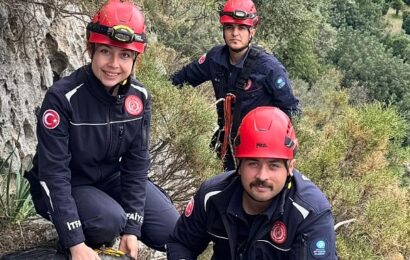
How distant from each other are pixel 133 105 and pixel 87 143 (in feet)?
1.19

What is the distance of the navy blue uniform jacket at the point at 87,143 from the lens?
326cm

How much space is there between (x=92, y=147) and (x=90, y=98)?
11.4 inches

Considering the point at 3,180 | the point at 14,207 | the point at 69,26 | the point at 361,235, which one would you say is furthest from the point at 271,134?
the point at 361,235

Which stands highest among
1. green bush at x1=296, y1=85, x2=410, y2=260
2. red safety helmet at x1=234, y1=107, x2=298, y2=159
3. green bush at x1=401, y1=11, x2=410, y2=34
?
green bush at x1=401, y1=11, x2=410, y2=34

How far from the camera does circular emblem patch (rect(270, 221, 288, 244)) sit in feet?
10.3

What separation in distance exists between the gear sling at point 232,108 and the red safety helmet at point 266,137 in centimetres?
233

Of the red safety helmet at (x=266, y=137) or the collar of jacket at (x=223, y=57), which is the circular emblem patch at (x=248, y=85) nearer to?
the collar of jacket at (x=223, y=57)

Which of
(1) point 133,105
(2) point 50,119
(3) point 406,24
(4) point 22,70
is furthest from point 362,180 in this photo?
(3) point 406,24

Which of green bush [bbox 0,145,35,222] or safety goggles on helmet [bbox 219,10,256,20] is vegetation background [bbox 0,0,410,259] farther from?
safety goggles on helmet [bbox 219,10,256,20]

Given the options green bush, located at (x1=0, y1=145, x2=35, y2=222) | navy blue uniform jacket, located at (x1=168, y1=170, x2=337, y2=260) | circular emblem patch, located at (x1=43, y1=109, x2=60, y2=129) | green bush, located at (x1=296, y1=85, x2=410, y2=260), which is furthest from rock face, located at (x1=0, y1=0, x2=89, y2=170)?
green bush, located at (x1=296, y1=85, x2=410, y2=260)

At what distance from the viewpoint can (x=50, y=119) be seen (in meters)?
3.24

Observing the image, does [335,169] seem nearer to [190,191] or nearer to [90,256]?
[190,191]

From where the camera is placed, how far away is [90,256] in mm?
3234

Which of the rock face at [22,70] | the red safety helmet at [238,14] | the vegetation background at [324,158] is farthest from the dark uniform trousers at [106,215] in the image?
the red safety helmet at [238,14]
